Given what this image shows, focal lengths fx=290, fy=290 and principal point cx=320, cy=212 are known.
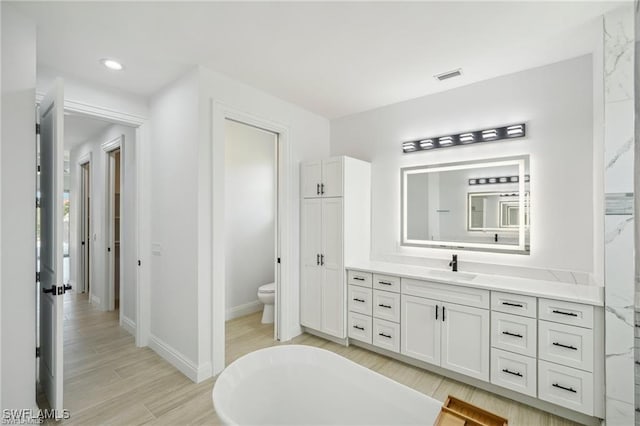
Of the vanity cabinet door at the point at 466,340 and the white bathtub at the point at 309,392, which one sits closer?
the white bathtub at the point at 309,392

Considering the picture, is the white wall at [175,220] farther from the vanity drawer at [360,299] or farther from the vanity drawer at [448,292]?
the vanity drawer at [448,292]

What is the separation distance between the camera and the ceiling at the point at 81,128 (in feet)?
12.2

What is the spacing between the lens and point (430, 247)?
10.2 ft

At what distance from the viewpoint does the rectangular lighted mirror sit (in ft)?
8.58

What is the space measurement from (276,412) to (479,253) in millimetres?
2256

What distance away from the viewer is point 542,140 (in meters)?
2.49

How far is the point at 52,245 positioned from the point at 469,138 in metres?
3.59

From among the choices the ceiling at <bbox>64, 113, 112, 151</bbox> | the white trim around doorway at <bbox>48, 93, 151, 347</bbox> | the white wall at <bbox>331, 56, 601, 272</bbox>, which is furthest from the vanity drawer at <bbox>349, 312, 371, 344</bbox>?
the ceiling at <bbox>64, 113, 112, 151</bbox>

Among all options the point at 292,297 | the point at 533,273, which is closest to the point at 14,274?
the point at 292,297

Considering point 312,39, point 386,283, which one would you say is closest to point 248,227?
point 386,283

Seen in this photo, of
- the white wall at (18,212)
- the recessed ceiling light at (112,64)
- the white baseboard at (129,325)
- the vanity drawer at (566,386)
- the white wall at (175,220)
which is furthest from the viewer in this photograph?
the white baseboard at (129,325)

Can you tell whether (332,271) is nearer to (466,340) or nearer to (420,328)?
(420,328)

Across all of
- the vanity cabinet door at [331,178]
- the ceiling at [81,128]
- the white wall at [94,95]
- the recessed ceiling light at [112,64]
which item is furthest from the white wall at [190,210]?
the ceiling at [81,128]

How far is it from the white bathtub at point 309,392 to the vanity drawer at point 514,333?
45.5 inches
